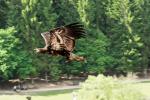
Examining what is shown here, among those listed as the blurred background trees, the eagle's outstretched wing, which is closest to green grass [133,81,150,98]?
the blurred background trees

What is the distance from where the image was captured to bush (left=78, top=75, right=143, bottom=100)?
32.6m

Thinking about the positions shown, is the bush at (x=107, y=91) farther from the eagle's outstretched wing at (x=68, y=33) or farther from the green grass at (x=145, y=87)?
the eagle's outstretched wing at (x=68, y=33)

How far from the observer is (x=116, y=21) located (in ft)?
202

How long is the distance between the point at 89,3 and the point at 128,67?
8.63 m

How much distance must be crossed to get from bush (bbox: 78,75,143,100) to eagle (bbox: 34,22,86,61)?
25912 millimetres

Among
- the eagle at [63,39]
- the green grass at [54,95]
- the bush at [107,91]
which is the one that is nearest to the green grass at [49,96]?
the green grass at [54,95]

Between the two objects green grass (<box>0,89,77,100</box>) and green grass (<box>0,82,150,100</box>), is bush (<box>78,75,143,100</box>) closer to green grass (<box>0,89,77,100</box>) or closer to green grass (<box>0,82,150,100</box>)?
green grass (<box>0,82,150,100</box>)

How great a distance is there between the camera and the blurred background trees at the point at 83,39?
177ft

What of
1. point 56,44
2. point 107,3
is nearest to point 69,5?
point 107,3

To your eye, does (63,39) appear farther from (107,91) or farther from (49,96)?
(49,96)

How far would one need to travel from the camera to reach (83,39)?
58750 millimetres

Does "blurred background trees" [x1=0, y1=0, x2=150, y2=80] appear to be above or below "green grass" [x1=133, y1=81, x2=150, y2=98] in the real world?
above

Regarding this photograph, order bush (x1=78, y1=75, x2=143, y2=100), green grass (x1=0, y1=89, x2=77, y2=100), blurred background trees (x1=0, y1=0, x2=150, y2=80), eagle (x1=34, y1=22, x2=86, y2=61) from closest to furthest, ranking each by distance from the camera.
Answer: eagle (x1=34, y1=22, x2=86, y2=61) < bush (x1=78, y1=75, x2=143, y2=100) < green grass (x1=0, y1=89, x2=77, y2=100) < blurred background trees (x1=0, y1=0, x2=150, y2=80)

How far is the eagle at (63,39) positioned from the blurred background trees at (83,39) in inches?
1780
